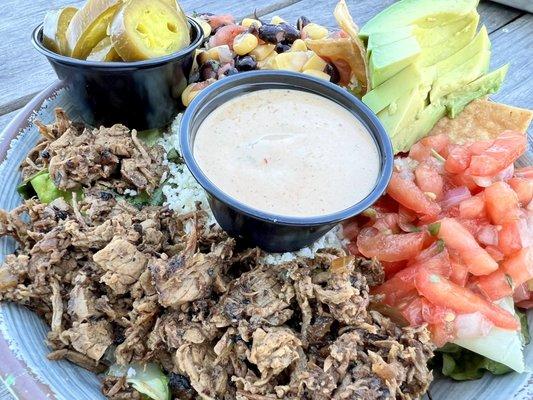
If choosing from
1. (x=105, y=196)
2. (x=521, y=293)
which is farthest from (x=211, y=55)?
(x=521, y=293)

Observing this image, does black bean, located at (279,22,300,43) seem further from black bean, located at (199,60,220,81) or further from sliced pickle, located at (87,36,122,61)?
sliced pickle, located at (87,36,122,61)

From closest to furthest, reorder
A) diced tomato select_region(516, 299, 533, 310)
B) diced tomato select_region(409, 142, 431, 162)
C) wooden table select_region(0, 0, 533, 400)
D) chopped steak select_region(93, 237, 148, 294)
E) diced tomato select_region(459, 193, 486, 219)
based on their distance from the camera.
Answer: chopped steak select_region(93, 237, 148, 294)
diced tomato select_region(459, 193, 486, 219)
diced tomato select_region(516, 299, 533, 310)
diced tomato select_region(409, 142, 431, 162)
wooden table select_region(0, 0, 533, 400)

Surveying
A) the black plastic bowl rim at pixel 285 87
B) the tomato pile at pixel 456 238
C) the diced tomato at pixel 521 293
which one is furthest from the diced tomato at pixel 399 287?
the diced tomato at pixel 521 293

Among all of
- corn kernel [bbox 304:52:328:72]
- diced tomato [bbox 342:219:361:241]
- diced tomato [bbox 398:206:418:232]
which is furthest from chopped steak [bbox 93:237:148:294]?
corn kernel [bbox 304:52:328:72]

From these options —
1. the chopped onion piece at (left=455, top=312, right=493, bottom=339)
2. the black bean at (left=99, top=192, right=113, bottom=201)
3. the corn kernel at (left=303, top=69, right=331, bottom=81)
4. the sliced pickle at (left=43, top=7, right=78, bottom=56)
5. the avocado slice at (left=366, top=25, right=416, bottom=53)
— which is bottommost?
the chopped onion piece at (left=455, top=312, right=493, bottom=339)

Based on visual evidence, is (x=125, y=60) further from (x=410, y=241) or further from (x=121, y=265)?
(x=410, y=241)
